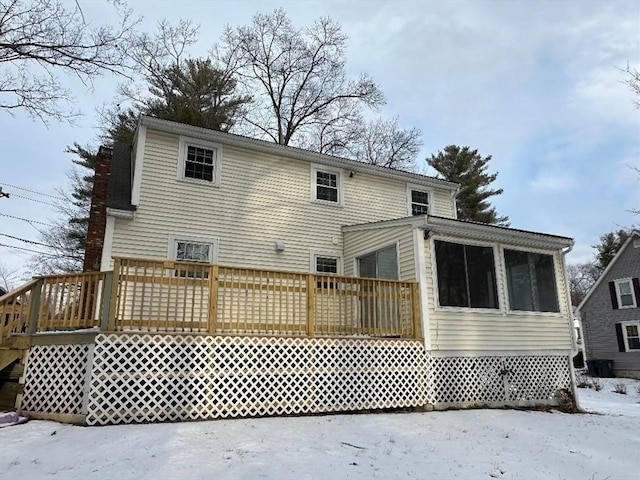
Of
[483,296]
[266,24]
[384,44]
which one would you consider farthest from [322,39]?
[483,296]

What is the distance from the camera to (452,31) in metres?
13.8

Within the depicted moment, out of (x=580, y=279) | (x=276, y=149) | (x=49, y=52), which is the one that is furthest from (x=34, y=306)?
(x=580, y=279)

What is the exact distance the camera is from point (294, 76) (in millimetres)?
23562

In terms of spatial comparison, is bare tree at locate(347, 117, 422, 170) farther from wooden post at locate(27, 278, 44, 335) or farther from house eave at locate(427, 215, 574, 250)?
wooden post at locate(27, 278, 44, 335)

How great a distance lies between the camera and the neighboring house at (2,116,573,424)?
256 inches

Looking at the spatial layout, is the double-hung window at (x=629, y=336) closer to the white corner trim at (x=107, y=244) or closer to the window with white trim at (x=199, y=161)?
the window with white trim at (x=199, y=161)

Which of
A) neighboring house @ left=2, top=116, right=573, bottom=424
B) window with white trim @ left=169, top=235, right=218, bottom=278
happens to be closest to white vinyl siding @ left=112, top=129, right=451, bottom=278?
neighboring house @ left=2, top=116, right=573, bottom=424

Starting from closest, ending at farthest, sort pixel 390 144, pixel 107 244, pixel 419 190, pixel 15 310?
pixel 15 310
pixel 107 244
pixel 419 190
pixel 390 144

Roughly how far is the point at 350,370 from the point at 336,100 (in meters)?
18.9

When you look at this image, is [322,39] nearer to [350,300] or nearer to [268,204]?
[268,204]

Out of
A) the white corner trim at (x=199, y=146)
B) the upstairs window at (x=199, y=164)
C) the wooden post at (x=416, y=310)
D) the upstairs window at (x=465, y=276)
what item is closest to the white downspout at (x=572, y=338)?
the upstairs window at (x=465, y=276)

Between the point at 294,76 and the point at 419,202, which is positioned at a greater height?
the point at 294,76

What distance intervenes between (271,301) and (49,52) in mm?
6742

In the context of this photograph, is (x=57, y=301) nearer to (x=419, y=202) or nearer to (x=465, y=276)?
(x=465, y=276)
